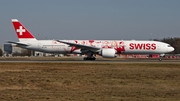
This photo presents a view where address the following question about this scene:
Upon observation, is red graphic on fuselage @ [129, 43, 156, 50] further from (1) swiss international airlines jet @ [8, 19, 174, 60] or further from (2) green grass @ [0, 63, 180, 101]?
(2) green grass @ [0, 63, 180, 101]

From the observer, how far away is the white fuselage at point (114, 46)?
45875mm

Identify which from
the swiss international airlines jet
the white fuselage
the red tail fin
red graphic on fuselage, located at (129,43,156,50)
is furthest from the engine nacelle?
the red tail fin

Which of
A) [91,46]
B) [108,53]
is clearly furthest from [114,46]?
[91,46]

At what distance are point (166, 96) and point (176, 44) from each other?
11197cm

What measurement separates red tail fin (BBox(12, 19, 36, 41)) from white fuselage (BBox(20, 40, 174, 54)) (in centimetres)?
73

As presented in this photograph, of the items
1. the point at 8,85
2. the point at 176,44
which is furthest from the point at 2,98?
the point at 176,44

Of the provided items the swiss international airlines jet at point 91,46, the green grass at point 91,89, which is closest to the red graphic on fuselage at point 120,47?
the swiss international airlines jet at point 91,46

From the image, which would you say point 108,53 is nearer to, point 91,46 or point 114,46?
point 114,46

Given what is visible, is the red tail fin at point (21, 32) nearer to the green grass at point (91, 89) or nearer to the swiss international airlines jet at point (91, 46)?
the swiss international airlines jet at point (91, 46)

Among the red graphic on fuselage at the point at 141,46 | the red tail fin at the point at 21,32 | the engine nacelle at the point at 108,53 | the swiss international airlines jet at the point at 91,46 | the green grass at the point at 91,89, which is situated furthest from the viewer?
the red tail fin at the point at 21,32

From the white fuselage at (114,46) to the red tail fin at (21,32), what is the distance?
2.39 feet

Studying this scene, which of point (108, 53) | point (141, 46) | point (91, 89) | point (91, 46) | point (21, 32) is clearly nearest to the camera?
point (91, 89)

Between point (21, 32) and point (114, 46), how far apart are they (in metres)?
13.7

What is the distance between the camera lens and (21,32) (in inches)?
1903
